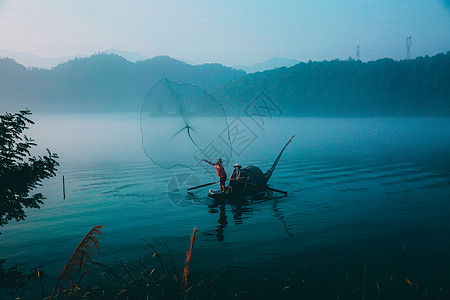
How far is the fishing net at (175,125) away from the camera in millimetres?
18531

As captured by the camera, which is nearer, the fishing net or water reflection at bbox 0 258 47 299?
water reflection at bbox 0 258 47 299

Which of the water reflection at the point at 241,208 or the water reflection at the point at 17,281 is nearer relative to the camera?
the water reflection at the point at 17,281

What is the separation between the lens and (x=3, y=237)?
18.3 m

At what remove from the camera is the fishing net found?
730 inches

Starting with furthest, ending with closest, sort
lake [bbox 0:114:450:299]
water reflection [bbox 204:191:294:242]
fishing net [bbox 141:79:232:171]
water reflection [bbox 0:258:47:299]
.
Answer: water reflection [bbox 204:191:294:242] < fishing net [bbox 141:79:232:171] < lake [bbox 0:114:450:299] < water reflection [bbox 0:258:47:299]

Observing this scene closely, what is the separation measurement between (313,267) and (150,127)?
11.9m

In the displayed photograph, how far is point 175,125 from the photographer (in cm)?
1886

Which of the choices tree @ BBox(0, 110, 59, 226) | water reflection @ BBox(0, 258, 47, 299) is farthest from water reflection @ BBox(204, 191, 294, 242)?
tree @ BBox(0, 110, 59, 226)

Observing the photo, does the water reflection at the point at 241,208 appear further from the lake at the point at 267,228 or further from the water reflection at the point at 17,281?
the water reflection at the point at 17,281

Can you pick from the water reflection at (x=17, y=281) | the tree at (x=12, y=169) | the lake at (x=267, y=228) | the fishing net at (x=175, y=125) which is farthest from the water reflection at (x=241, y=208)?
the tree at (x=12, y=169)

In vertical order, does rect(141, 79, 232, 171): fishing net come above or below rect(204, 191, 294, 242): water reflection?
above

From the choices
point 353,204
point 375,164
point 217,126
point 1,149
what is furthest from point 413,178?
point 1,149

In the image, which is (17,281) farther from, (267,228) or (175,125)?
(267,228)

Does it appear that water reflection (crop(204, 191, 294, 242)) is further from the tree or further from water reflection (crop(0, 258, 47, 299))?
the tree
